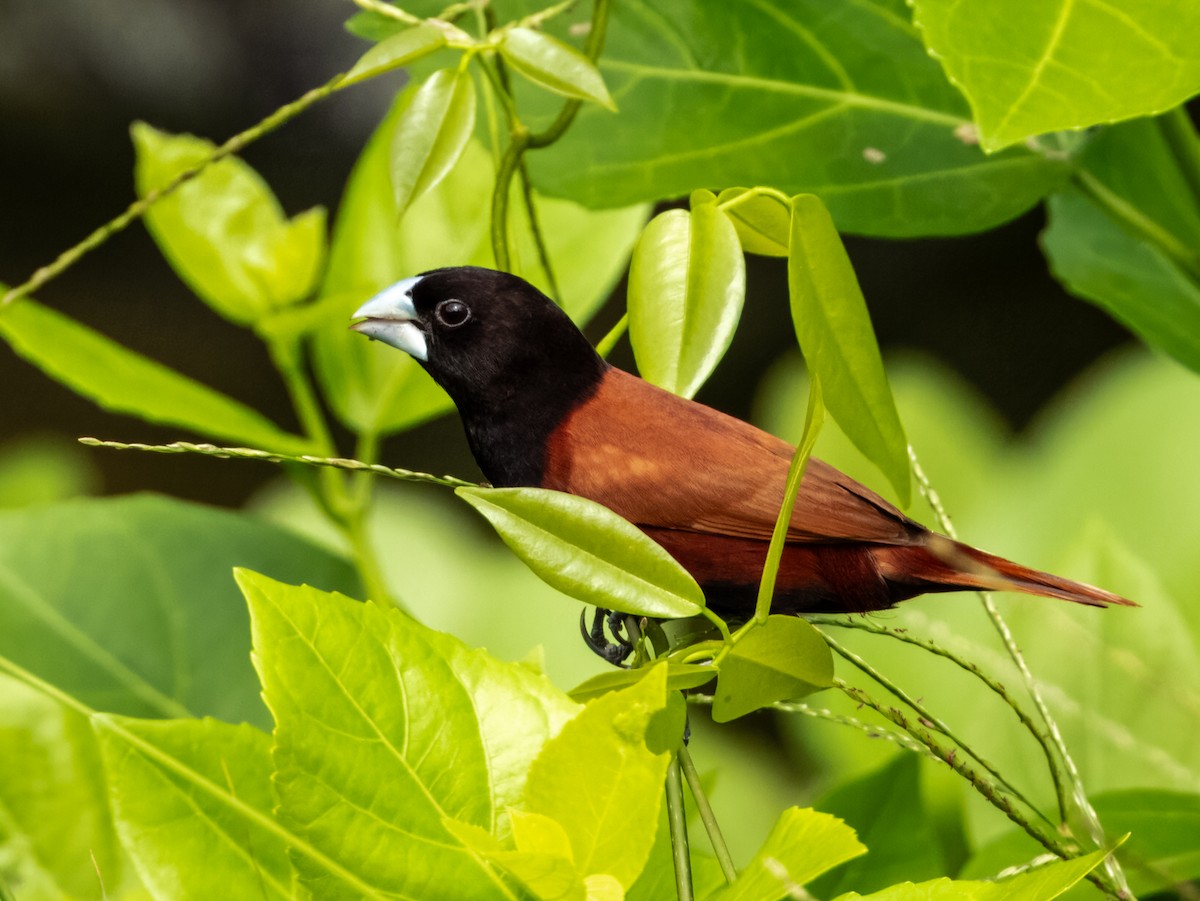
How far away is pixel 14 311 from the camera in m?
0.42

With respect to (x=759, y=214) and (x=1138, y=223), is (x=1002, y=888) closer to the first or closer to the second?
(x=759, y=214)

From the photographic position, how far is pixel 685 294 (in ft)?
0.83

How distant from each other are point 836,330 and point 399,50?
12 cm

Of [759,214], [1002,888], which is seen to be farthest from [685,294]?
[1002,888]

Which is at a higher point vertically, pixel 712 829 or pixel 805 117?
pixel 805 117

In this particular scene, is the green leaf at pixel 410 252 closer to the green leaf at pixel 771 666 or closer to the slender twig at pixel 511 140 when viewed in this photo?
the slender twig at pixel 511 140

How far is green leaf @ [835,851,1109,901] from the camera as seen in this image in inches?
9.3

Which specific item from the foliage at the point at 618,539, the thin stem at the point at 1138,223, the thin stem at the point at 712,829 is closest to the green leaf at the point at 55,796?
the foliage at the point at 618,539

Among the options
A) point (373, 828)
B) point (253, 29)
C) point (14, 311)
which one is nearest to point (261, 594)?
point (373, 828)

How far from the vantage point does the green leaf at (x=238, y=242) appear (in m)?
0.50

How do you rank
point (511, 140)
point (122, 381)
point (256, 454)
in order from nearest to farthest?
1. point (256, 454)
2. point (511, 140)
3. point (122, 381)

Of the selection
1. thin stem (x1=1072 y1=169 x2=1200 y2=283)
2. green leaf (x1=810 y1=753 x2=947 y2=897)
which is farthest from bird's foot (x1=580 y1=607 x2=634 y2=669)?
thin stem (x1=1072 y1=169 x2=1200 y2=283)

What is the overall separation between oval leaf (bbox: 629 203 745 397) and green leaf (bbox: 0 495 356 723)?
0.27 metres

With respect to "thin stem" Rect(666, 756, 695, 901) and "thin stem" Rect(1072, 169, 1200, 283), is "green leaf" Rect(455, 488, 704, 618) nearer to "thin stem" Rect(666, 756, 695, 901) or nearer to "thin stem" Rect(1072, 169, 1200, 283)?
"thin stem" Rect(666, 756, 695, 901)
